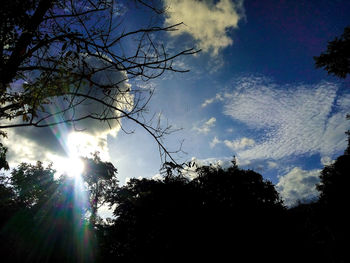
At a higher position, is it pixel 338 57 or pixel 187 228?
pixel 338 57

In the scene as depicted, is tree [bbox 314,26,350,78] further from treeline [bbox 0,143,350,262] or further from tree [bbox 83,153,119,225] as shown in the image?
tree [bbox 83,153,119,225]

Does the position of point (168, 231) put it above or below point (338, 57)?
below

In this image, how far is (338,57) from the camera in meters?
11.6

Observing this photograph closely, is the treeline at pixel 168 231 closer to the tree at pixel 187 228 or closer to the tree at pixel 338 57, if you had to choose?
the tree at pixel 187 228

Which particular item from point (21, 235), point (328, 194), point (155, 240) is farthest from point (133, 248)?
point (328, 194)

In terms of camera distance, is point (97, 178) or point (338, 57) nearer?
point (338, 57)

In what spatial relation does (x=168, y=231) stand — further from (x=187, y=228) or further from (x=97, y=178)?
(x=97, y=178)

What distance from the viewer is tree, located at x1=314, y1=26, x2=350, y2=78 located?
11371mm

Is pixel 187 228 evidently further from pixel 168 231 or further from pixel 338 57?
pixel 338 57

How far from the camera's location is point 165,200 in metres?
13.6

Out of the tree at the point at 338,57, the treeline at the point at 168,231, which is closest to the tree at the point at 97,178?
the treeline at the point at 168,231

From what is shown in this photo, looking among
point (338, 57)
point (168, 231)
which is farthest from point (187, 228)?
point (338, 57)

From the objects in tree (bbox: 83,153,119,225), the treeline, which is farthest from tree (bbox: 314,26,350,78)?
tree (bbox: 83,153,119,225)

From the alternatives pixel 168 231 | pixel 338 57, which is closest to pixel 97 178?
pixel 168 231
